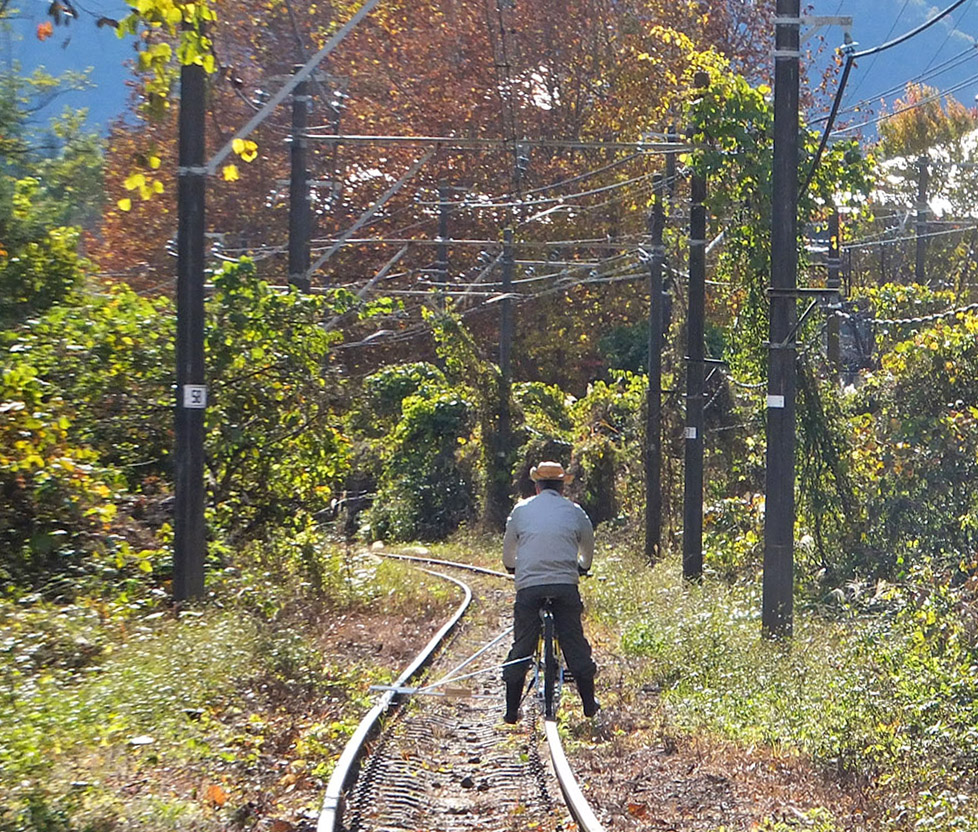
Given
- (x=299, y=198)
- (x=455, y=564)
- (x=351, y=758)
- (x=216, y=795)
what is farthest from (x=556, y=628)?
(x=455, y=564)

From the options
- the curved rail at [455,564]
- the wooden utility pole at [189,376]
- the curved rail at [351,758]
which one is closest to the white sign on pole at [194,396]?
the wooden utility pole at [189,376]

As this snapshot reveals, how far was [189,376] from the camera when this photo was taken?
15812mm

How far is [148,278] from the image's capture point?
51250 millimetres

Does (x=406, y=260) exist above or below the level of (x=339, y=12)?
below

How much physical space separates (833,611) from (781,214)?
7286mm

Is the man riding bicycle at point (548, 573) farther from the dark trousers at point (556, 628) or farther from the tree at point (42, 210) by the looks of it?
the tree at point (42, 210)

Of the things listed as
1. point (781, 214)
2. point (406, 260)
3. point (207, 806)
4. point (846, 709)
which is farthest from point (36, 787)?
point (406, 260)

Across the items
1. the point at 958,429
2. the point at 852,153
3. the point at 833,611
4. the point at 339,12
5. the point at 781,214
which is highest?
the point at 339,12

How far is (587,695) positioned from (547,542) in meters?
1.30

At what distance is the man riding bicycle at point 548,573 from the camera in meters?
12.1

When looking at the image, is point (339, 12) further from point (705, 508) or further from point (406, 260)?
point (705, 508)

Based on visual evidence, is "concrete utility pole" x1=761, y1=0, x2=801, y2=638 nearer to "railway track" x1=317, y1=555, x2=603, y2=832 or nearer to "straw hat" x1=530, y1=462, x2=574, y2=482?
"railway track" x1=317, y1=555, x2=603, y2=832

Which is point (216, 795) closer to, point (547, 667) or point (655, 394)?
point (547, 667)

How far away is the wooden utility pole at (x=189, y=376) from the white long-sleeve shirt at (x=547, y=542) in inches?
188
